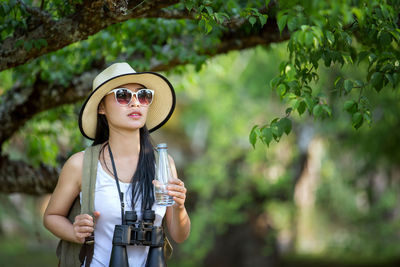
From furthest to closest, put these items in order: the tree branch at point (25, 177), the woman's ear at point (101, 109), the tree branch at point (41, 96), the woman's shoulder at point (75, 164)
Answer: the tree branch at point (25, 177), the tree branch at point (41, 96), the woman's ear at point (101, 109), the woman's shoulder at point (75, 164)

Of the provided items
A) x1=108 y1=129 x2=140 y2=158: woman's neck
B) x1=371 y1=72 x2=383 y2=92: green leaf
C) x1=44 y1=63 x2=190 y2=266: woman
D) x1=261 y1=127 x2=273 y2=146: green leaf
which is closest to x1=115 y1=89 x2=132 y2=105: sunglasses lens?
x1=44 y1=63 x2=190 y2=266: woman

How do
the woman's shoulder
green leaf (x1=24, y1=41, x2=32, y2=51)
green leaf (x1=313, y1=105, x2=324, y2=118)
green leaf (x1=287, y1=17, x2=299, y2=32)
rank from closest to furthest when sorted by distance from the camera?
1. green leaf (x1=287, y1=17, x2=299, y2=32)
2. green leaf (x1=313, y1=105, x2=324, y2=118)
3. the woman's shoulder
4. green leaf (x1=24, y1=41, x2=32, y2=51)

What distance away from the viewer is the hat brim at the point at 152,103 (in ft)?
9.73

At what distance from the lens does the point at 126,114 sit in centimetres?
292

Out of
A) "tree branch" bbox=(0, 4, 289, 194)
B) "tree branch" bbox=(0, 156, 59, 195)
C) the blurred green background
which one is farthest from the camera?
the blurred green background

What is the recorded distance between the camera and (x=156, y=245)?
8.94 ft

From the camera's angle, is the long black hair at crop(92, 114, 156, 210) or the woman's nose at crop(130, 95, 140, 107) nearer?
the long black hair at crop(92, 114, 156, 210)

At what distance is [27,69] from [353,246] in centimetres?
903

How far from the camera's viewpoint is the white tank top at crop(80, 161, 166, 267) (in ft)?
9.15

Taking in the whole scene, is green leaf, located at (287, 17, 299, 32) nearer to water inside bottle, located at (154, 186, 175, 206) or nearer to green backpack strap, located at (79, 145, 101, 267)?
water inside bottle, located at (154, 186, 175, 206)

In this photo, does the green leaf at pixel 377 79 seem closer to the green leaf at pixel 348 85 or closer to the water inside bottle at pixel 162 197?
the green leaf at pixel 348 85

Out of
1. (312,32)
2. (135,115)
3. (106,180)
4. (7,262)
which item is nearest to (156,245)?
(106,180)

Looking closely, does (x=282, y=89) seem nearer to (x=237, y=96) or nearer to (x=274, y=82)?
(x=274, y=82)

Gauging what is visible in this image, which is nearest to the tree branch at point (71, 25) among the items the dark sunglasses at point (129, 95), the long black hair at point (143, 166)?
the dark sunglasses at point (129, 95)
